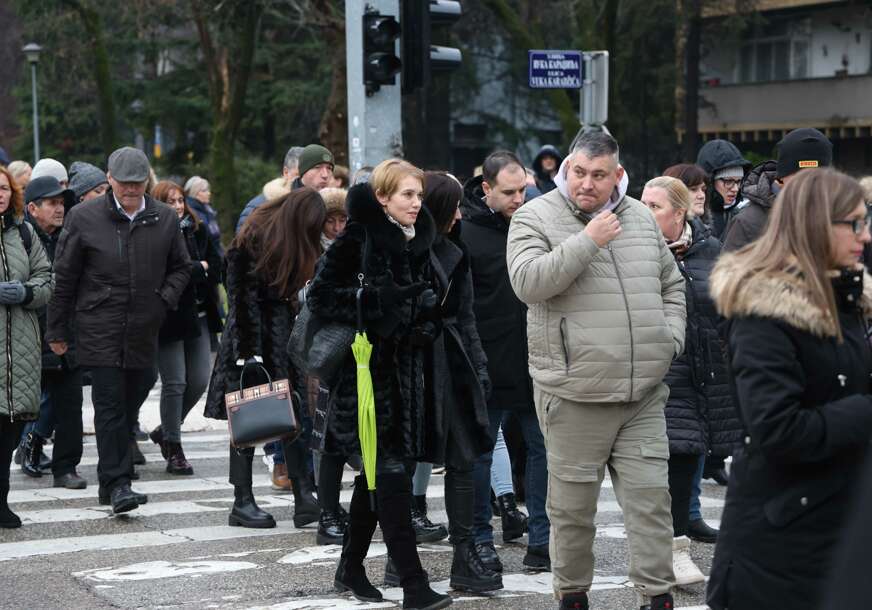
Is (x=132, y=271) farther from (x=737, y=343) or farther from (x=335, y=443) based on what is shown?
(x=737, y=343)

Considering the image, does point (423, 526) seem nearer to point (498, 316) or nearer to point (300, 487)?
point (300, 487)

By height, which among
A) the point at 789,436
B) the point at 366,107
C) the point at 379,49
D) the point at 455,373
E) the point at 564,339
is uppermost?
the point at 379,49

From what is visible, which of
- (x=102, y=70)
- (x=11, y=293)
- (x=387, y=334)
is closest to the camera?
(x=387, y=334)

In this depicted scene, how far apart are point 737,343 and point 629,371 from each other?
1601 mm

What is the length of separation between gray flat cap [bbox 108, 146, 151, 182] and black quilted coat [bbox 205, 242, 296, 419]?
813 millimetres

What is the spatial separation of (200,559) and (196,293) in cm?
352

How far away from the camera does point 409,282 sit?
6.21 metres

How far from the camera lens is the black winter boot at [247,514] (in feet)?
26.6

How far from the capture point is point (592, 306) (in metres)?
5.60

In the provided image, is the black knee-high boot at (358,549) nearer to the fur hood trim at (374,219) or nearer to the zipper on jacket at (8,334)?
the fur hood trim at (374,219)

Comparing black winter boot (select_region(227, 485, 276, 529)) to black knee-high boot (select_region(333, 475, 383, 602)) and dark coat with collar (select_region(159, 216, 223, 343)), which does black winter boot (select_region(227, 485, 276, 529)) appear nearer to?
black knee-high boot (select_region(333, 475, 383, 602))

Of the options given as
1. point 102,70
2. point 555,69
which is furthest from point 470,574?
point 102,70

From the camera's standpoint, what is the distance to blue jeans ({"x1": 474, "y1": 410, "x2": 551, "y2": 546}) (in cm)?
705

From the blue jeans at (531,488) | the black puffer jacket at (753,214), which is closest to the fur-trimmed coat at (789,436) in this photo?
the black puffer jacket at (753,214)
